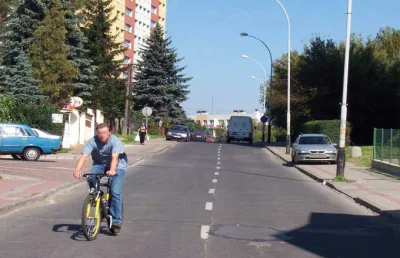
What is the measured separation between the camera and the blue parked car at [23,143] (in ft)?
89.3

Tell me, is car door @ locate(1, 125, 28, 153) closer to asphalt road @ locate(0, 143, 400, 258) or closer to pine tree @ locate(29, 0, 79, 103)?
asphalt road @ locate(0, 143, 400, 258)

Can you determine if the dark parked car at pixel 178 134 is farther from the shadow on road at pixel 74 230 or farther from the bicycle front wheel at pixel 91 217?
the bicycle front wheel at pixel 91 217

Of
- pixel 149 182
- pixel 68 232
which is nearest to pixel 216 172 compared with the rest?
pixel 149 182

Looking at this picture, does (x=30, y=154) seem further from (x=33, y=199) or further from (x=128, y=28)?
(x=128, y=28)

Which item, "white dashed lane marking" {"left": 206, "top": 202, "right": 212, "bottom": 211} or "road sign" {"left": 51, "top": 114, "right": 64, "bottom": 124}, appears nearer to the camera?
"white dashed lane marking" {"left": 206, "top": 202, "right": 212, "bottom": 211}

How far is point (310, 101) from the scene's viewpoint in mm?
49844

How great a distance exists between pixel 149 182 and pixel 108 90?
3438 centimetres

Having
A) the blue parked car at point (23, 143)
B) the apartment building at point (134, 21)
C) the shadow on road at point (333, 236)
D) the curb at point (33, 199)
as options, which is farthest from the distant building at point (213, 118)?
the shadow on road at point (333, 236)

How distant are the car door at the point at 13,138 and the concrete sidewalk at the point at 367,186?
38.5 ft

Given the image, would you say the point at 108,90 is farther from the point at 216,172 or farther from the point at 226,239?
the point at 226,239

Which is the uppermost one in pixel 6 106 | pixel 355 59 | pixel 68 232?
pixel 355 59

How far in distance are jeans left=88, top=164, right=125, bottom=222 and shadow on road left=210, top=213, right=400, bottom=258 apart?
1644 mm

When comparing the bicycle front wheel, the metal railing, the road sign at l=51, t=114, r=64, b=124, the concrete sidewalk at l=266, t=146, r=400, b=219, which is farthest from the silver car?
the bicycle front wheel

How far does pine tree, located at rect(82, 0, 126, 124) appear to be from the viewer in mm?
52188
